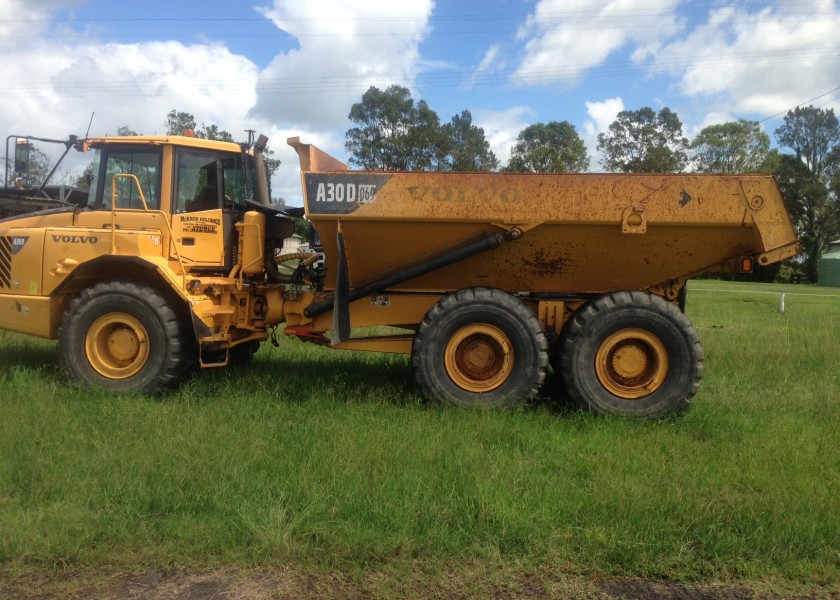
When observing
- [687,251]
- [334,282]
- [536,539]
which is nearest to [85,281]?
[334,282]

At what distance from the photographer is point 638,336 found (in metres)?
5.87

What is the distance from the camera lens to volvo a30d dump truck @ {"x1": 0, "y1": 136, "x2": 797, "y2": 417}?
18.7 feet

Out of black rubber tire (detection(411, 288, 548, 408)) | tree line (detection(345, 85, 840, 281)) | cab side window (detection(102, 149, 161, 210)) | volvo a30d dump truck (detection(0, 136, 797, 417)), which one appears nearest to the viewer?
volvo a30d dump truck (detection(0, 136, 797, 417))

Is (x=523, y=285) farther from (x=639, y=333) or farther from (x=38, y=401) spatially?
(x=38, y=401)

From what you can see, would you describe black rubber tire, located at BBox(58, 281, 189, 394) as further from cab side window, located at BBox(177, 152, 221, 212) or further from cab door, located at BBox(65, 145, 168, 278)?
cab side window, located at BBox(177, 152, 221, 212)

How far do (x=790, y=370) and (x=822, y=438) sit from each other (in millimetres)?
2773

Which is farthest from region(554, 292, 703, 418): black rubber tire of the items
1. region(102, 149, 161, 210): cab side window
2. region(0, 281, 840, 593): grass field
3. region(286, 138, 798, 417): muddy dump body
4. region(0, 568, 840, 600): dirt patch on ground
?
region(102, 149, 161, 210): cab side window

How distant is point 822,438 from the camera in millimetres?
5254

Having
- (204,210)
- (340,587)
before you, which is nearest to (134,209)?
(204,210)

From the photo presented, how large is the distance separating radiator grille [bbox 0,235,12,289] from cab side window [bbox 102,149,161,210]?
1029 mm

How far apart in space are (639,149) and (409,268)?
46.0m

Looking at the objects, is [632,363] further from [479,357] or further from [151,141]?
[151,141]

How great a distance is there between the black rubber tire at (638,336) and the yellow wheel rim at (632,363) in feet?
0.04

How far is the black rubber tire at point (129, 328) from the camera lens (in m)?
6.08
